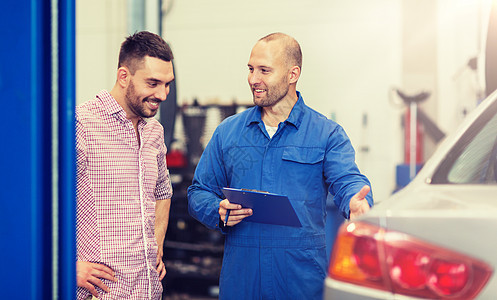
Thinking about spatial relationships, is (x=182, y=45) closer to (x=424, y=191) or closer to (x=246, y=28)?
(x=246, y=28)

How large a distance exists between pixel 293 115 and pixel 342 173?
345mm

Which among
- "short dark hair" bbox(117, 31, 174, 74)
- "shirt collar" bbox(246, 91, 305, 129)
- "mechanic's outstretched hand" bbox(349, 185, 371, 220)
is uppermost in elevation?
"short dark hair" bbox(117, 31, 174, 74)

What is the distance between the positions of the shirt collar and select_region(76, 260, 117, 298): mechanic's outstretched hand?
2.91 feet

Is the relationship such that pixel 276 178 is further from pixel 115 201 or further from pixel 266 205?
pixel 115 201

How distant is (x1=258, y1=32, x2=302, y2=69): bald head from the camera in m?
2.40

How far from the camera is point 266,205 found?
1.98 meters

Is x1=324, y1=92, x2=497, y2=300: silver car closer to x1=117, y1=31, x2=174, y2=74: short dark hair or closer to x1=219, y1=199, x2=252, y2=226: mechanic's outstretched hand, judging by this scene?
x1=219, y1=199, x2=252, y2=226: mechanic's outstretched hand

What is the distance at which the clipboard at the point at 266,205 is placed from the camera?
1909 mm

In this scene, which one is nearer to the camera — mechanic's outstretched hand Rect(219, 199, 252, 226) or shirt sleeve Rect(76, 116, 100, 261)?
shirt sleeve Rect(76, 116, 100, 261)

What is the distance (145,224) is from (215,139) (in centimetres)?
57

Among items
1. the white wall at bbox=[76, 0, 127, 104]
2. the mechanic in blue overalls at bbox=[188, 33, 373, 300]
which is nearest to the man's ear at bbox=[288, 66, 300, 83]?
the mechanic in blue overalls at bbox=[188, 33, 373, 300]

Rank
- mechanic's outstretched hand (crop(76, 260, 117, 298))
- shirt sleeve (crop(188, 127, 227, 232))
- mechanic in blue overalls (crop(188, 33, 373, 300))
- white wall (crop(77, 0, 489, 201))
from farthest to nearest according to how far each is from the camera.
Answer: white wall (crop(77, 0, 489, 201)) → shirt sleeve (crop(188, 127, 227, 232)) → mechanic in blue overalls (crop(188, 33, 373, 300)) → mechanic's outstretched hand (crop(76, 260, 117, 298))

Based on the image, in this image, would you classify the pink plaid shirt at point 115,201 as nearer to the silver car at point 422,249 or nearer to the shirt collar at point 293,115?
the shirt collar at point 293,115

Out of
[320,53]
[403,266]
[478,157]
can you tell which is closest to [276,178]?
[478,157]
